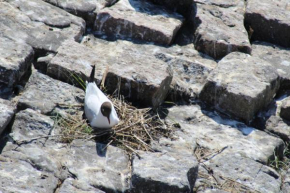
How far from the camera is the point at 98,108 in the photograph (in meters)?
4.89

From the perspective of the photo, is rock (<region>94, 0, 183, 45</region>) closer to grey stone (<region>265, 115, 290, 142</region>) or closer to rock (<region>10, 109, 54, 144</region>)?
grey stone (<region>265, 115, 290, 142</region>)

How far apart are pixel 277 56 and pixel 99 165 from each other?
100 inches

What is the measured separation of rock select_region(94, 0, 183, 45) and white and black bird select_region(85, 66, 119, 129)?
3.63 feet

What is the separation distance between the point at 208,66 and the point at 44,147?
1.99 meters

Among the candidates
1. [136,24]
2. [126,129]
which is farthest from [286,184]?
[136,24]

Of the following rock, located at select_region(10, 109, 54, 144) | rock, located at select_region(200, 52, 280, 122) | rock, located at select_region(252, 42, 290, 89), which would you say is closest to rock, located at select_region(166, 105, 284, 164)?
rock, located at select_region(200, 52, 280, 122)

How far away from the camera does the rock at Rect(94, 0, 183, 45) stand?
605 cm

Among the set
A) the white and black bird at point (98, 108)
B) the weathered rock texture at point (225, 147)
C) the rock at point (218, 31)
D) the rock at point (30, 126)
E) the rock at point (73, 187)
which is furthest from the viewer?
the rock at point (218, 31)

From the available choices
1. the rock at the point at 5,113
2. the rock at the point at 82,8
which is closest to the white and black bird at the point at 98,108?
the rock at the point at 5,113

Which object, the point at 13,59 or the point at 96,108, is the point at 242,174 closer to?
the point at 96,108

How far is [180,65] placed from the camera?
19.1 feet

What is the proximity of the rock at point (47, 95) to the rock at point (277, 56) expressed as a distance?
6.43ft

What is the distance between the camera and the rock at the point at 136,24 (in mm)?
6047

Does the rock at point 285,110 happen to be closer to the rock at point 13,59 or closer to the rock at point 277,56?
the rock at point 277,56
